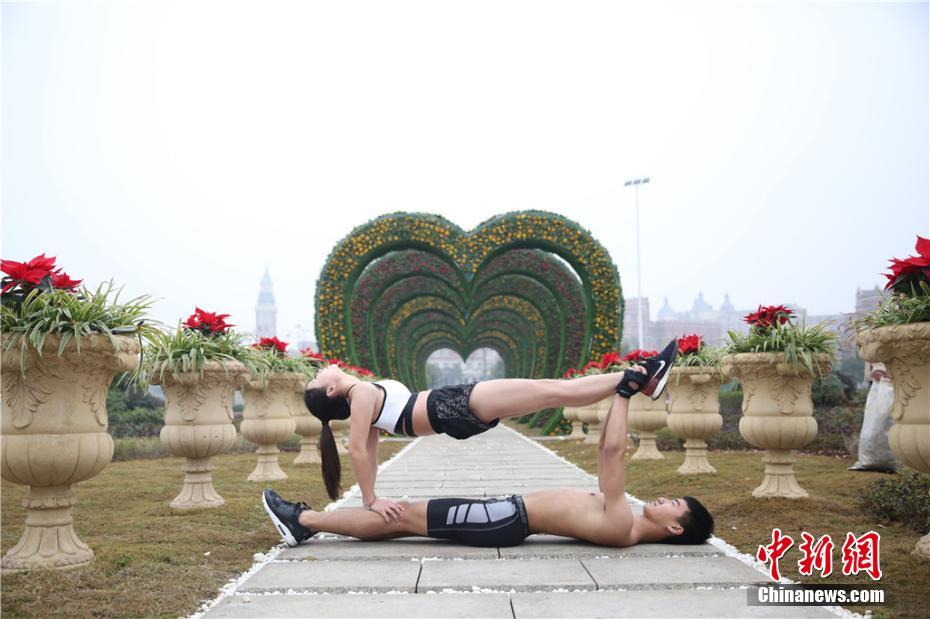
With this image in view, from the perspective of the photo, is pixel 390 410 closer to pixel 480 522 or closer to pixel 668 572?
pixel 480 522

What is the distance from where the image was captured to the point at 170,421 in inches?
215

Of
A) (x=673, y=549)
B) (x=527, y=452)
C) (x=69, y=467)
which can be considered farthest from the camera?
(x=527, y=452)

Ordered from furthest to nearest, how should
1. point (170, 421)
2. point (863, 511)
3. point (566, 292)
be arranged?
point (566, 292), point (170, 421), point (863, 511)

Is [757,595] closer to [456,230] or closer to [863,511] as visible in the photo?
[863,511]

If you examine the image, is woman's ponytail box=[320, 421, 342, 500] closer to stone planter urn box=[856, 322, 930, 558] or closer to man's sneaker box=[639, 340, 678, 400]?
man's sneaker box=[639, 340, 678, 400]

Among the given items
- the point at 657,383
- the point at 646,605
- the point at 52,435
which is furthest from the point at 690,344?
the point at 52,435

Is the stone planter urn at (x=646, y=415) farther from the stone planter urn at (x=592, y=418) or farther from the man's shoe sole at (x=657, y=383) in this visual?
the man's shoe sole at (x=657, y=383)

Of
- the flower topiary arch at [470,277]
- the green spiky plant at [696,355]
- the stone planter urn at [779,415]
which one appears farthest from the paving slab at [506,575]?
the flower topiary arch at [470,277]

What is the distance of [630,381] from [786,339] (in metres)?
2.25

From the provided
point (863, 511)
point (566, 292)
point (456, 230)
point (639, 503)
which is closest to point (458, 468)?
point (639, 503)

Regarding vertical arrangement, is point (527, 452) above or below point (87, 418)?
below

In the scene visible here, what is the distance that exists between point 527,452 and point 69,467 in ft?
26.7

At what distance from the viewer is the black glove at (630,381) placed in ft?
11.8

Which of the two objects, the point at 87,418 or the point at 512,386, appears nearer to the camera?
the point at 87,418
